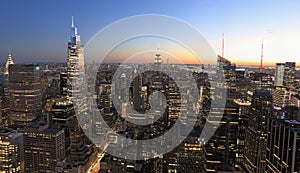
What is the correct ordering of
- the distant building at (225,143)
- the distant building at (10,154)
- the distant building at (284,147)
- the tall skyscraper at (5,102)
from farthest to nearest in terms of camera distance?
1. the tall skyscraper at (5,102)
2. the distant building at (10,154)
3. the distant building at (225,143)
4. the distant building at (284,147)

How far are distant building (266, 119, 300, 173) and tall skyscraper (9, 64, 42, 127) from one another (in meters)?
7.65

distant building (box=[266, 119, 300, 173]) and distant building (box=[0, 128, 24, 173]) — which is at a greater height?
distant building (box=[266, 119, 300, 173])

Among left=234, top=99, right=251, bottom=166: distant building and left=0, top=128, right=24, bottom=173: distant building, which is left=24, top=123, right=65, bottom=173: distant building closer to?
left=0, top=128, right=24, bottom=173: distant building

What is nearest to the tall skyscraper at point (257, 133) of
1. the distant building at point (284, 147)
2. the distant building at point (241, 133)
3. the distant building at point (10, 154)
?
the distant building at point (241, 133)

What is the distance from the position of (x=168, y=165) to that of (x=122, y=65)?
3011 millimetres

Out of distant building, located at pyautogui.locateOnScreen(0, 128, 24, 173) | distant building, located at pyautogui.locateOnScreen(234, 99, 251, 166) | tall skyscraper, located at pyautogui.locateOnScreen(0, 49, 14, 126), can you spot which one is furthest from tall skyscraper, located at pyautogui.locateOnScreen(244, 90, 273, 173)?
tall skyscraper, located at pyautogui.locateOnScreen(0, 49, 14, 126)

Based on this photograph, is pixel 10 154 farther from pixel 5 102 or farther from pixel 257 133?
pixel 257 133

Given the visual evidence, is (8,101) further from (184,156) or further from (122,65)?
(122,65)

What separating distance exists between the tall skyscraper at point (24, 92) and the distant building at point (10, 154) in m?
3.15

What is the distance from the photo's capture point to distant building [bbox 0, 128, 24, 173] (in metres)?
5.41

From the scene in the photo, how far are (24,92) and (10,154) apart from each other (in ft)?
14.1

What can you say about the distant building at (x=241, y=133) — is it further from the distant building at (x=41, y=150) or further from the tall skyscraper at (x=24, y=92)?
the tall skyscraper at (x=24, y=92)

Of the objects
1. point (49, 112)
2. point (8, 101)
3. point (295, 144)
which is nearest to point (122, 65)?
point (295, 144)

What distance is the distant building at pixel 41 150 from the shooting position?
544 cm
